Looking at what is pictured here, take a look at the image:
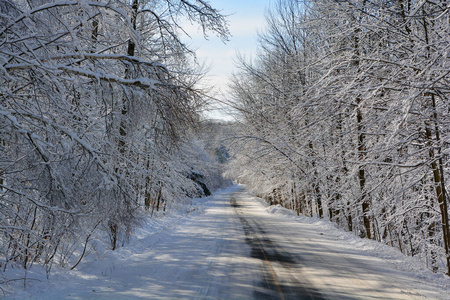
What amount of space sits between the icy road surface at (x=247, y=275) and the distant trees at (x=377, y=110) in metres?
1.71

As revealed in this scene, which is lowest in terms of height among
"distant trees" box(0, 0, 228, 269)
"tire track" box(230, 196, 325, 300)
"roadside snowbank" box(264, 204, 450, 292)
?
"roadside snowbank" box(264, 204, 450, 292)

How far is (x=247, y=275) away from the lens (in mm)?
6961

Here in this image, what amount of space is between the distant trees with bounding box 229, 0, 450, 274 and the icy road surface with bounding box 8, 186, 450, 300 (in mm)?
1708

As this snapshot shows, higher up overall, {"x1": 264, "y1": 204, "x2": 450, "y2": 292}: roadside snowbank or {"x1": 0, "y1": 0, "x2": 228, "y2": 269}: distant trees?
{"x1": 0, "y1": 0, "x2": 228, "y2": 269}: distant trees

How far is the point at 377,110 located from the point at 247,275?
7464 mm

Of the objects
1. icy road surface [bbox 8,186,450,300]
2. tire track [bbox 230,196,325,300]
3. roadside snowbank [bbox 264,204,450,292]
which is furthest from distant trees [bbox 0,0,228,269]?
roadside snowbank [bbox 264,204,450,292]

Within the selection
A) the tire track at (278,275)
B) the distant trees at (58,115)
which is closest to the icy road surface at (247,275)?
the tire track at (278,275)

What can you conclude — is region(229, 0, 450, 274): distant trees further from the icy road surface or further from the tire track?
the tire track

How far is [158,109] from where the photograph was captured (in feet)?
17.9

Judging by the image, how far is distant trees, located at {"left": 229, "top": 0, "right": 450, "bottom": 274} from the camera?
22.5ft

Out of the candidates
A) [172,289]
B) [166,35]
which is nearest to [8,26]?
[166,35]

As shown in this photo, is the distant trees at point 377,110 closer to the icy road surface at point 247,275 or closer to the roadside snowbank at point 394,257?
the roadside snowbank at point 394,257

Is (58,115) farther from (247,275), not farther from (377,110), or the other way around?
(377,110)

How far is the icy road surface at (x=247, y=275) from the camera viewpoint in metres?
5.82
